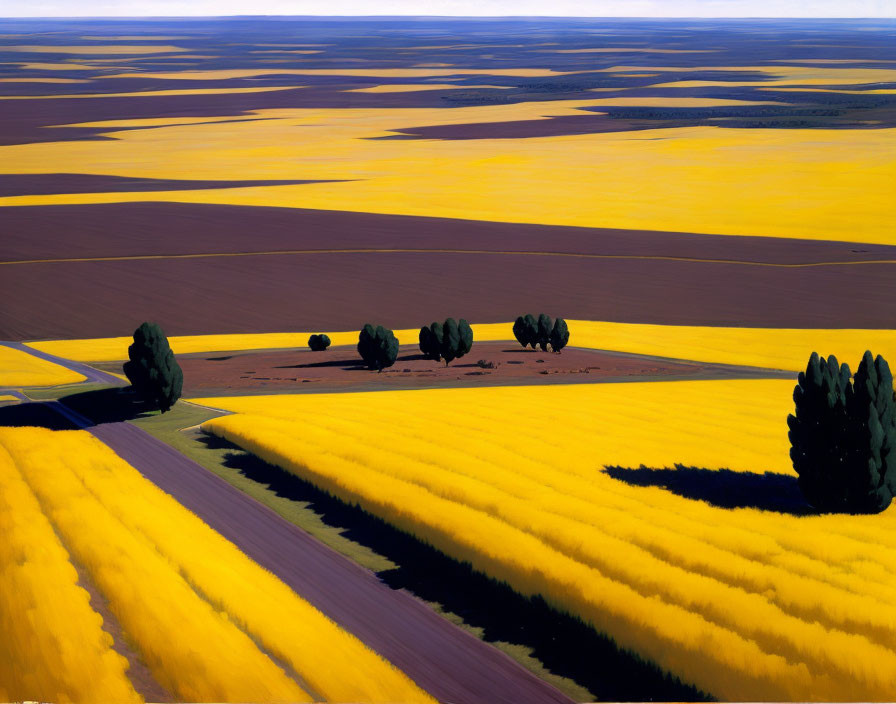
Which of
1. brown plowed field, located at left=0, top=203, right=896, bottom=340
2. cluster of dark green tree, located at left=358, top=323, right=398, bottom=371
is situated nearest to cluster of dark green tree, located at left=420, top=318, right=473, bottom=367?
cluster of dark green tree, located at left=358, top=323, right=398, bottom=371

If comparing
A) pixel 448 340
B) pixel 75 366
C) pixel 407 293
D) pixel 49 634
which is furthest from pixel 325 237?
pixel 49 634

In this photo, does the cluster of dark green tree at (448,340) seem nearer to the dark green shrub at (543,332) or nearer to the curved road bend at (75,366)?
the dark green shrub at (543,332)

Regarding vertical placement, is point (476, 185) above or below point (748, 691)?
above

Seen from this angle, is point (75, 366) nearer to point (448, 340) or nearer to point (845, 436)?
point (448, 340)

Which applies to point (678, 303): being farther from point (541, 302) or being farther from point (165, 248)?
point (165, 248)

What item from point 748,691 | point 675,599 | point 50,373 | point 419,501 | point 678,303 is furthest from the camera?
point 678,303

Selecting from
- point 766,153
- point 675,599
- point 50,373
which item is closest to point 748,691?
point 675,599

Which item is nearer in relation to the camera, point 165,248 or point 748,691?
point 748,691
